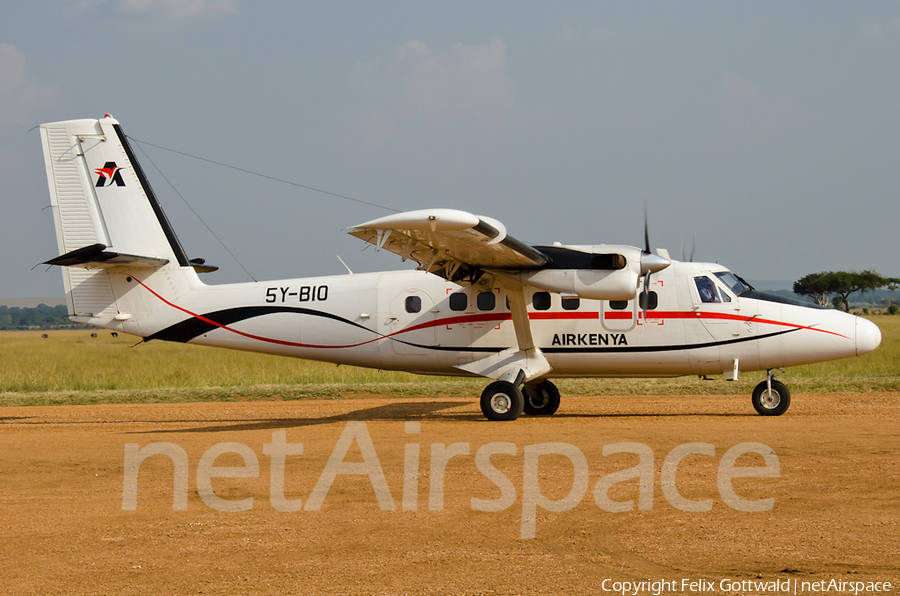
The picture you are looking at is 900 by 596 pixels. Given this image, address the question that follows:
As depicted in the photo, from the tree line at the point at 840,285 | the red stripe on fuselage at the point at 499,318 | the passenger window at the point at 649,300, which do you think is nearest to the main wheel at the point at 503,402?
the red stripe on fuselage at the point at 499,318

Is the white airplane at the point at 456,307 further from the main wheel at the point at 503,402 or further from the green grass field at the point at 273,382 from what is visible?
the green grass field at the point at 273,382

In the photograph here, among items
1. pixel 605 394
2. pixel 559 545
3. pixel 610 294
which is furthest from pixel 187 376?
pixel 559 545

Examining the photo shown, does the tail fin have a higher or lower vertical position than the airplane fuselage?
higher

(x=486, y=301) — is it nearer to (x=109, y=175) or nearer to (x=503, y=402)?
(x=503, y=402)

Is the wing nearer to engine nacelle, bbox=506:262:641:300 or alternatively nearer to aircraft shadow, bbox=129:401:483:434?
engine nacelle, bbox=506:262:641:300

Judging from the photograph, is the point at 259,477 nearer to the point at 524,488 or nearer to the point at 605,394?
the point at 524,488

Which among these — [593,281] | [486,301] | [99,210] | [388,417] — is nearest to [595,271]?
[593,281]

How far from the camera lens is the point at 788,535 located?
6.18 meters

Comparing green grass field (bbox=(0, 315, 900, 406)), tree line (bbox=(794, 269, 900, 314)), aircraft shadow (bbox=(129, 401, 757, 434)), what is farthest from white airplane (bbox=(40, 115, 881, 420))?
tree line (bbox=(794, 269, 900, 314))

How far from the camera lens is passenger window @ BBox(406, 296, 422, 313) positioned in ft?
49.2

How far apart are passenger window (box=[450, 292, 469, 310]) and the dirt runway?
7.63 ft

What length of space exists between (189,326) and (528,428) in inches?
274

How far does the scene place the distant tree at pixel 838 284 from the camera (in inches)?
2923

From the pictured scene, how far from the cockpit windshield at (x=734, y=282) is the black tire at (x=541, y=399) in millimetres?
3732
